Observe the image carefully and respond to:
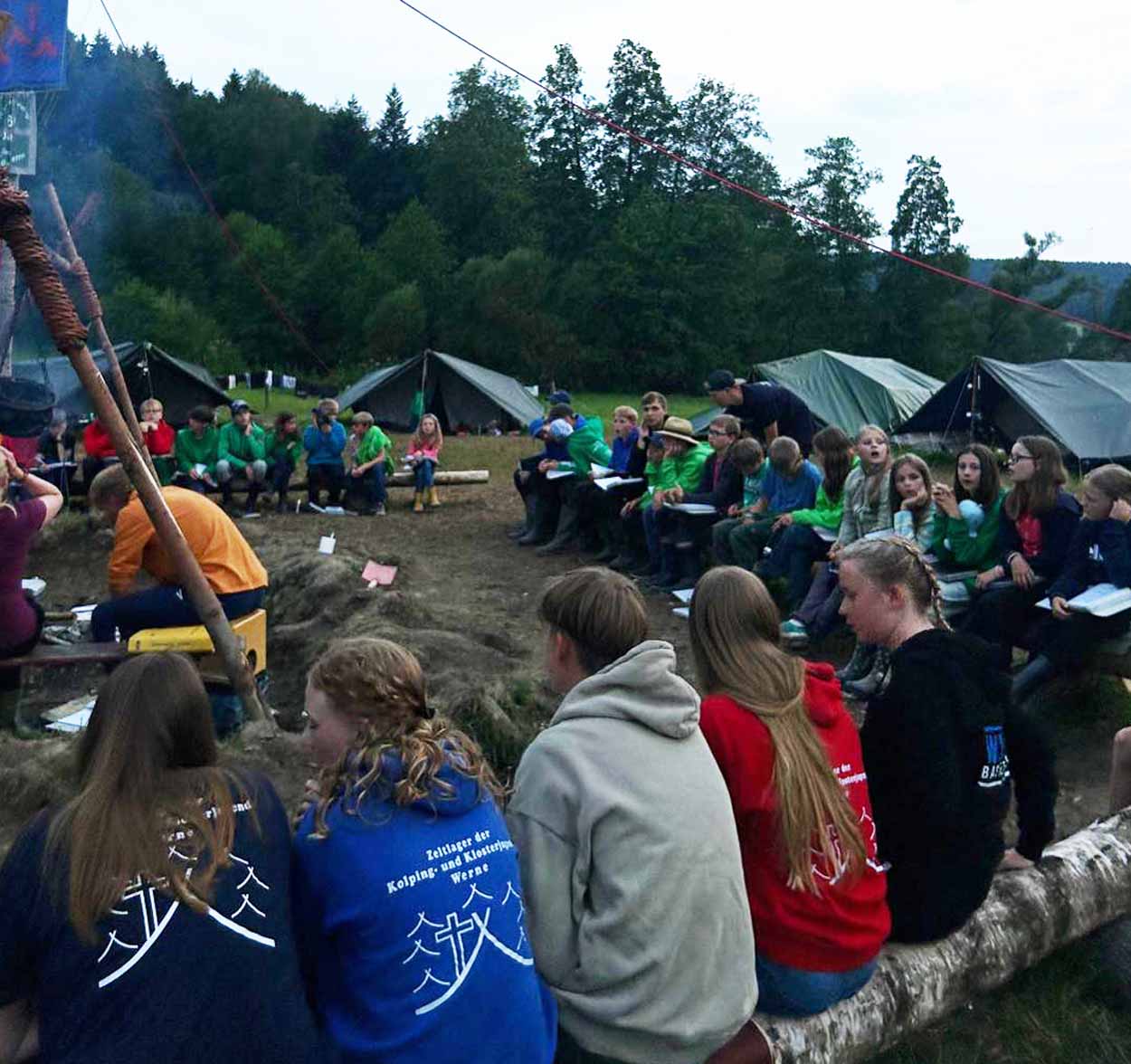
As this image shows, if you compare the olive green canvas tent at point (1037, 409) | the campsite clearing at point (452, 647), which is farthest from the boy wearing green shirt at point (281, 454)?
the olive green canvas tent at point (1037, 409)

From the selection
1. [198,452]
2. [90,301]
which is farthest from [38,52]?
[90,301]

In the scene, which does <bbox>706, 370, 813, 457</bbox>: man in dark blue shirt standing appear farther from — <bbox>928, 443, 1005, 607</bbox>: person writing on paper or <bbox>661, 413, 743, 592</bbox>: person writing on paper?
<bbox>928, 443, 1005, 607</bbox>: person writing on paper

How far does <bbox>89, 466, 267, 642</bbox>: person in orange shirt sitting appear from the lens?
5.50 meters

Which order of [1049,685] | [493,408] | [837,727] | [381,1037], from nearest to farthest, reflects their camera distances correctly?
[381,1037] → [837,727] → [1049,685] → [493,408]

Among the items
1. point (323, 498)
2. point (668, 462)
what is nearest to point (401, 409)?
point (323, 498)

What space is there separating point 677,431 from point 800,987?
690cm

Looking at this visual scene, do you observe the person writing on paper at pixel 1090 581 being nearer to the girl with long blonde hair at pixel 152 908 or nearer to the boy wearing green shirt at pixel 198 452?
the girl with long blonde hair at pixel 152 908

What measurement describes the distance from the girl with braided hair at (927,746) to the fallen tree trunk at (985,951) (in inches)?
4.6

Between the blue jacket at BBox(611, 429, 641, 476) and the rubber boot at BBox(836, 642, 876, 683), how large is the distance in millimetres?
3927

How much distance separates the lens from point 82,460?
477 inches

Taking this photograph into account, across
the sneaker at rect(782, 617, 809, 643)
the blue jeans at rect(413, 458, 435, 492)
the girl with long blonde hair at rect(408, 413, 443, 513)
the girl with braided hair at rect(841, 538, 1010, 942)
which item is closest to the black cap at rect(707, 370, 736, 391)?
the sneaker at rect(782, 617, 809, 643)

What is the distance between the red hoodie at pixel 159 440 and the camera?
39.7ft

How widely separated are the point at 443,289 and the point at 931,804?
37.9 metres

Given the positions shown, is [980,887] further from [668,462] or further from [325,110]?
[325,110]
